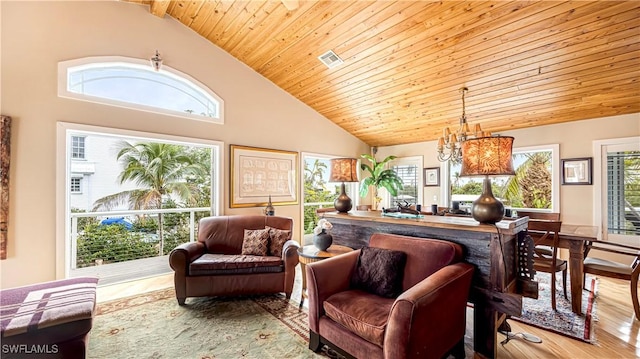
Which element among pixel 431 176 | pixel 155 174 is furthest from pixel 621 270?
pixel 155 174

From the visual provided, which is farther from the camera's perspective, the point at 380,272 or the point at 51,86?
the point at 51,86

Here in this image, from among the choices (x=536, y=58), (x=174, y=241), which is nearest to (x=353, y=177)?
(x=536, y=58)

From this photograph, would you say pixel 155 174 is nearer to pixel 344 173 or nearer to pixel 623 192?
pixel 344 173

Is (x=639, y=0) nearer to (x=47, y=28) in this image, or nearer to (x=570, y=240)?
(x=570, y=240)

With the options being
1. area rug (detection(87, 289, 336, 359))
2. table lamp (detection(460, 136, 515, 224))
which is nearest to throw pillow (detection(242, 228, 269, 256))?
area rug (detection(87, 289, 336, 359))

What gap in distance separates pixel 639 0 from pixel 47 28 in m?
5.98

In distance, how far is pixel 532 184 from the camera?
15.2 feet

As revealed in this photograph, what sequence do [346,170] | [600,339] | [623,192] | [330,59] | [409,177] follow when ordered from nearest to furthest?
[600,339] → [346,170] → [623,192] → [330,59] → [409,177]

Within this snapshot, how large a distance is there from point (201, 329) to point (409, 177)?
5.16 metres

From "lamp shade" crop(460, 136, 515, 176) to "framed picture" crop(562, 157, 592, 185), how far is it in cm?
337

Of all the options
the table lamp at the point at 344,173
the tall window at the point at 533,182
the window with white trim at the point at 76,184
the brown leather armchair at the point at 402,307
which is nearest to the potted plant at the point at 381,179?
the tall window at the point at 533,182

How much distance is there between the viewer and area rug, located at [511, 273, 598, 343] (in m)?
2.35

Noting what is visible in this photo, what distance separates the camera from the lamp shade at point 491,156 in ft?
6.23

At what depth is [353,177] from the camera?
3.03 m
